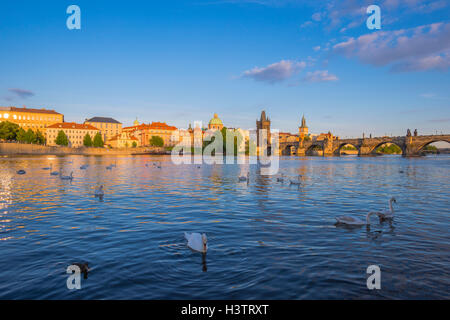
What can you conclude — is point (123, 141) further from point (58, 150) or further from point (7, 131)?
point (7, 131)

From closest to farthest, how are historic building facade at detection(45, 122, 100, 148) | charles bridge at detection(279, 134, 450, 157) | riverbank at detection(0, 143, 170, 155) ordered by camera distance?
riverbank at detection(0, 143, 170, 155), charles bridge at detection(279, 134, 450, 157), historic building facade at detection(45, 122, 100, 148)

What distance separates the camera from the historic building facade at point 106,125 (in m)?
171

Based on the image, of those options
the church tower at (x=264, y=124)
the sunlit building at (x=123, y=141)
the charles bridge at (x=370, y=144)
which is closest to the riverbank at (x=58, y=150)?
the sunlit building at (x=123, y=141)

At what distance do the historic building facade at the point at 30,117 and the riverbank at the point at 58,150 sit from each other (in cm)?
4927

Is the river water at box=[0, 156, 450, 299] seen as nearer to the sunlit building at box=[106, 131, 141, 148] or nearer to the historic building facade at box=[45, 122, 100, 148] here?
the sunlit building at box=[106, 131, 141, 148]

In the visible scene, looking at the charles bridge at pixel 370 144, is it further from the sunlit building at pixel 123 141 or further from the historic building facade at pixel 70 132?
the historic building facade at pixel 70 132

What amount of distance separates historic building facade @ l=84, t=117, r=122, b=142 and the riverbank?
44068 millimetres

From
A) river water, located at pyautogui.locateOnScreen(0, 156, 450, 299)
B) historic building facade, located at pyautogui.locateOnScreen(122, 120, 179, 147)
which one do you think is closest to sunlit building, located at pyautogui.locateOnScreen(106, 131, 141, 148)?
historic building facade, located at pyautogui.locateOnScreen(122, 120, 179, 147)

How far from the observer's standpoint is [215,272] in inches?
245

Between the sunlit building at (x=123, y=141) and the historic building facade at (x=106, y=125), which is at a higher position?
the historic building facade at (x=106, y=125)

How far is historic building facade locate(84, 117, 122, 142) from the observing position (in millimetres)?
171125
